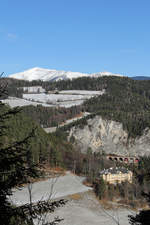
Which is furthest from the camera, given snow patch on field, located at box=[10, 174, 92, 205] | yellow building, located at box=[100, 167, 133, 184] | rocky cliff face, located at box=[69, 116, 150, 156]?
rocky cliff face, located at box=[69, 116, 150, 156]

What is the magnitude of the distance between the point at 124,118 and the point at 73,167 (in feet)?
246

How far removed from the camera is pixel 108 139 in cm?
15425

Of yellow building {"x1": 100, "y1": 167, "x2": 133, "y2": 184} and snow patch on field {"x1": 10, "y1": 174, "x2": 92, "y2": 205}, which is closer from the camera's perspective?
snow patch on field {"x1": 10, "y1": 174, "x2": 92, "y2": 205}

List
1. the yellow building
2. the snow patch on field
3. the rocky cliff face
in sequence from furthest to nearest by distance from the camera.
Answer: the rocky cliff face
the yellow building
the snow patch on field

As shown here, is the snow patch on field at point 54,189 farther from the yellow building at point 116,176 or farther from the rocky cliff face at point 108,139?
the rocky cliff face at point 108,139

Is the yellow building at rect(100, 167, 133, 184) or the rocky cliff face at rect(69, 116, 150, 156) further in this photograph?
the rocky cliff face at rect(69, 116, 150, 156)

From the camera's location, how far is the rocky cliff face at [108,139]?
148 m

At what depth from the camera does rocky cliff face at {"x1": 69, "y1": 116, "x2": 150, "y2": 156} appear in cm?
14800

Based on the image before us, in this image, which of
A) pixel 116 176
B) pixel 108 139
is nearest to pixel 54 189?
pixel 116 176

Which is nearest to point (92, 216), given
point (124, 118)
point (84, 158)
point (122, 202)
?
point (122, 202)

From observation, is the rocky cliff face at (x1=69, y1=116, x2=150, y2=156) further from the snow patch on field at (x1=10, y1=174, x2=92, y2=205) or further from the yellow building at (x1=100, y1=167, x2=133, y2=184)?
the snow patch on field at (x1=10, y1=174, x2=92, y2=205)

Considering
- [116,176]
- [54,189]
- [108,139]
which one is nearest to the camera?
[54,189]

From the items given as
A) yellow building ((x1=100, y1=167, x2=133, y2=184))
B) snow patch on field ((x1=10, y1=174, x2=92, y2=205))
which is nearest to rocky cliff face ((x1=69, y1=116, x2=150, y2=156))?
yellow building ((x1=100, y1=167, x2=133, y2=184))

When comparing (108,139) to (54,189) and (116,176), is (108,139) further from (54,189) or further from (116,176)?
(54,189)
